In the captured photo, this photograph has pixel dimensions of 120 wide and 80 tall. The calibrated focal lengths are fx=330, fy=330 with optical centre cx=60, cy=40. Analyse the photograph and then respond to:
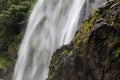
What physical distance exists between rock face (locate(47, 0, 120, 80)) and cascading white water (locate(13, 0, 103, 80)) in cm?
392

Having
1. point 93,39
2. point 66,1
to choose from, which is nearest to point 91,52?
point 93,39

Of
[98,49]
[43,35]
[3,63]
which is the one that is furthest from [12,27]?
[98,49]

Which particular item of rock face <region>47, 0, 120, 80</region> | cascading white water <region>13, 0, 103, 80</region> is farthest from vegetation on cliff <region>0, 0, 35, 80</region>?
rock face <region>47, 0, 120, 80</region>

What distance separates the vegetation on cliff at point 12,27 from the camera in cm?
1348

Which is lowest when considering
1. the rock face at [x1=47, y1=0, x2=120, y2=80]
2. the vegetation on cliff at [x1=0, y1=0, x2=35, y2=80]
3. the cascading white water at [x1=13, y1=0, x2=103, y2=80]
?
the rock face at [x1=47, y1=0, x2=120, y2=80]

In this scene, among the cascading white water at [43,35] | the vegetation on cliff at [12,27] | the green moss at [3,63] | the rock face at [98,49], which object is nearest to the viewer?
the rock face at [98,49]

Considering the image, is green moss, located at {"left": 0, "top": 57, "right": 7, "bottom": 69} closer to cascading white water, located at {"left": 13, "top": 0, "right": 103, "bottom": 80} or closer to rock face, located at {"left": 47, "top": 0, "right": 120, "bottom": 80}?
cascading white water, located at {"left": 13, "top": 0, "right": 103, "bottom": 80}

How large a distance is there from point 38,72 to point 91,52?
615 centimetres

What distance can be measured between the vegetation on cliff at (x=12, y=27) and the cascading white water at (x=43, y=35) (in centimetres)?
84

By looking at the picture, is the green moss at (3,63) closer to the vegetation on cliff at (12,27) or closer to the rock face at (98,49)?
the vegetation on cliff at (12,27)

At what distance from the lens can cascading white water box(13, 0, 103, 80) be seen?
10.3 meters

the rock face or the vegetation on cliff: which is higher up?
the vegetation on cliff

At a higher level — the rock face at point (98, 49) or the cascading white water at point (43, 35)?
the cascading white water at point (43, 35)

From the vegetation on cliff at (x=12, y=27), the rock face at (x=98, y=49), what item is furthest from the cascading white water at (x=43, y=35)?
the rock face at (x=98, y=49)
